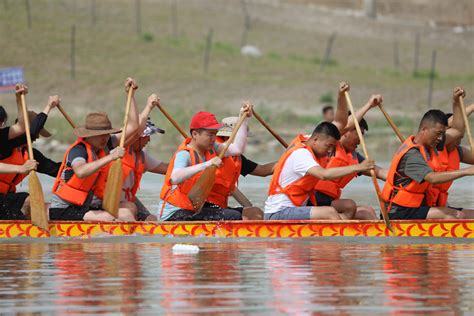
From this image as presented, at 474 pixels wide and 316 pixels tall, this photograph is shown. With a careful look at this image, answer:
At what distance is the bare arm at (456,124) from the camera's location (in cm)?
1326

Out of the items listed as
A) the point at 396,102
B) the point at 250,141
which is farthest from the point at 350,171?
the point at 396,102

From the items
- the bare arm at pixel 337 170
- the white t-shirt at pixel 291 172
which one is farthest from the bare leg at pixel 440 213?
the white t-shirt at pixel 291 172

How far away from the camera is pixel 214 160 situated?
40.5 ft

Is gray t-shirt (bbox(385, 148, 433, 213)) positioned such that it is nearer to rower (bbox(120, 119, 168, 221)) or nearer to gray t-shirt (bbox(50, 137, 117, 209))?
rower (bbox(120, 119, 168, 221))

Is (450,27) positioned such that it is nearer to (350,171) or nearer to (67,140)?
(67,140)

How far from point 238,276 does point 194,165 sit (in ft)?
7.82

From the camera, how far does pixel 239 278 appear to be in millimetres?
10219

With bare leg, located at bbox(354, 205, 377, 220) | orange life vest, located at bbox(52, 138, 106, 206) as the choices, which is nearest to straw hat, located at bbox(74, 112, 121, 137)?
orange life vest, located at bbox(52, 138, 106, 206)

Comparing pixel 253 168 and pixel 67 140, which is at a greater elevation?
pixel 253 168

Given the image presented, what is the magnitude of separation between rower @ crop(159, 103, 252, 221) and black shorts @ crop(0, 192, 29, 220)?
142cm

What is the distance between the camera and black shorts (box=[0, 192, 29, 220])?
1330 centimetres

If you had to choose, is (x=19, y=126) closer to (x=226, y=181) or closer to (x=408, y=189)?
(x=226, y=181)

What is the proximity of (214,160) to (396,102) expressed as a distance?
2267 centimetres

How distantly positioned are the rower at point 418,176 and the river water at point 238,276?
38cm
